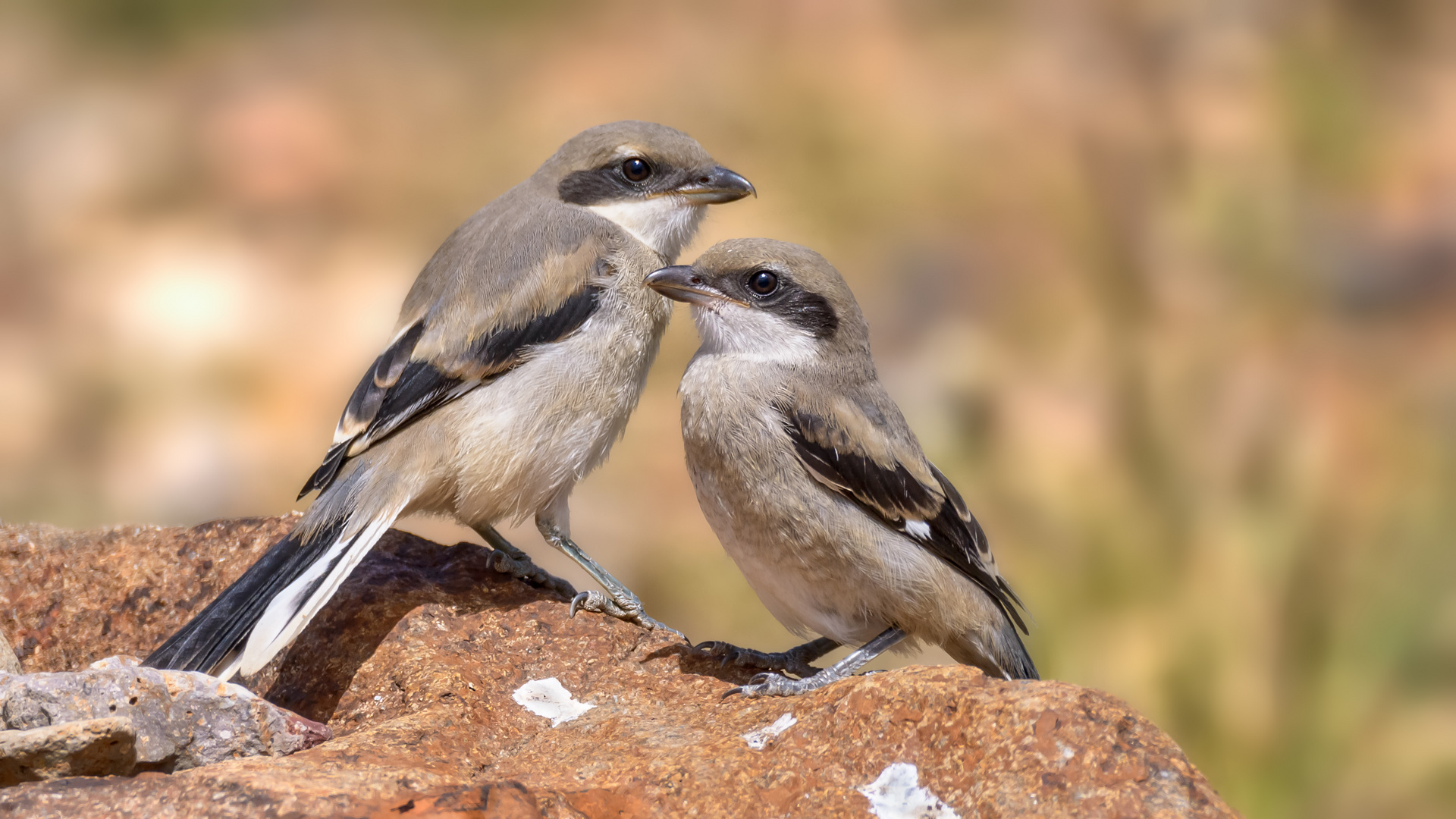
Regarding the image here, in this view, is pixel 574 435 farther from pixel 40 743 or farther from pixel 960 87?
pixel 960 87

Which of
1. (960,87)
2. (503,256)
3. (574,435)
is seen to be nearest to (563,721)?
(574,435)

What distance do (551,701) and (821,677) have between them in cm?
78

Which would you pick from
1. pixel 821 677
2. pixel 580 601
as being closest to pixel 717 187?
pixel 580 601

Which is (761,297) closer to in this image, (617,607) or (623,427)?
(623,427)

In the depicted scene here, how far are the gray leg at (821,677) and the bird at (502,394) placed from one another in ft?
2.68

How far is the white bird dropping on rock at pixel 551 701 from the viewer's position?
3.48 metres

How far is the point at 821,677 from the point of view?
11.7 ft

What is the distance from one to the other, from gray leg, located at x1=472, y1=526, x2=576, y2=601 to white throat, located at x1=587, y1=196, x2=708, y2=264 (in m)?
1.31

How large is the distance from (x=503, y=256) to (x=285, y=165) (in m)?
6.19

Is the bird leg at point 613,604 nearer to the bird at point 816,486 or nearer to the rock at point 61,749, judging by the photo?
the bird at point 816,486

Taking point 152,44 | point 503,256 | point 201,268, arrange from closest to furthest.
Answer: point 503,256 < point 201,268 < point 152,44

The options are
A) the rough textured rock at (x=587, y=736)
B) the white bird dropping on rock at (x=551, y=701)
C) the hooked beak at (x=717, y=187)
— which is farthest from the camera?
the hooked beak at (x=717, y=187)

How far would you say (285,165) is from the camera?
991 cm

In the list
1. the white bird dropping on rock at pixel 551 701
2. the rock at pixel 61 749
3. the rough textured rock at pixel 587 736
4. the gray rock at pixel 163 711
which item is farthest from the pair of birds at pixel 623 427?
the rock at pixel 61 749
